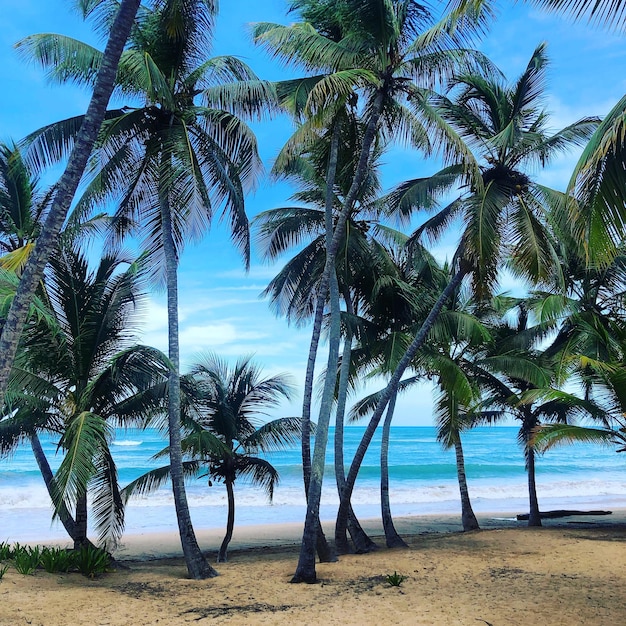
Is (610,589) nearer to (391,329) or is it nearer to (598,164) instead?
(598,164)

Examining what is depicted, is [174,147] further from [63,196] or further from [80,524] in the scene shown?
[80,524]

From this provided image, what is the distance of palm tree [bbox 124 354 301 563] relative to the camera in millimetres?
12406

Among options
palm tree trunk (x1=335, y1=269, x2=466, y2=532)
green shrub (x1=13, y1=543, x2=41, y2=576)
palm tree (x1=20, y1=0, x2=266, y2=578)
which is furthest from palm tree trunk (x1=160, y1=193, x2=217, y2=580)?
palm tree trunk (x1=335, y1=269, x2=466, y2=532)

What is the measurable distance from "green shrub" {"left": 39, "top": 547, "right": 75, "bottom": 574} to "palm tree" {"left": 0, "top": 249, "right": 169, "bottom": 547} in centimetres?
56

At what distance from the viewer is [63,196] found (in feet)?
20.0

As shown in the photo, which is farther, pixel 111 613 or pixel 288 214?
pixel 288 214

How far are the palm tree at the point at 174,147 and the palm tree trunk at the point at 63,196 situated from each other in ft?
10.0

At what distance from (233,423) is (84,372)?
334cm

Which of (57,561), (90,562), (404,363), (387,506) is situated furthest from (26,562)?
(404,363)

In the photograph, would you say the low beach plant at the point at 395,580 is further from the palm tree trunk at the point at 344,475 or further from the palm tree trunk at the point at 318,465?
the palm tree trunk at the point at 344,475

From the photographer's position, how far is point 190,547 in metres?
9.73

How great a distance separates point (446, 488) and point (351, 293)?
19.5 m

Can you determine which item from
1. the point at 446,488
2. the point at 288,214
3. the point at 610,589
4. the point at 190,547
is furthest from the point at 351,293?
the point at 446,488

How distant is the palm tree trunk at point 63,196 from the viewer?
5.72m
